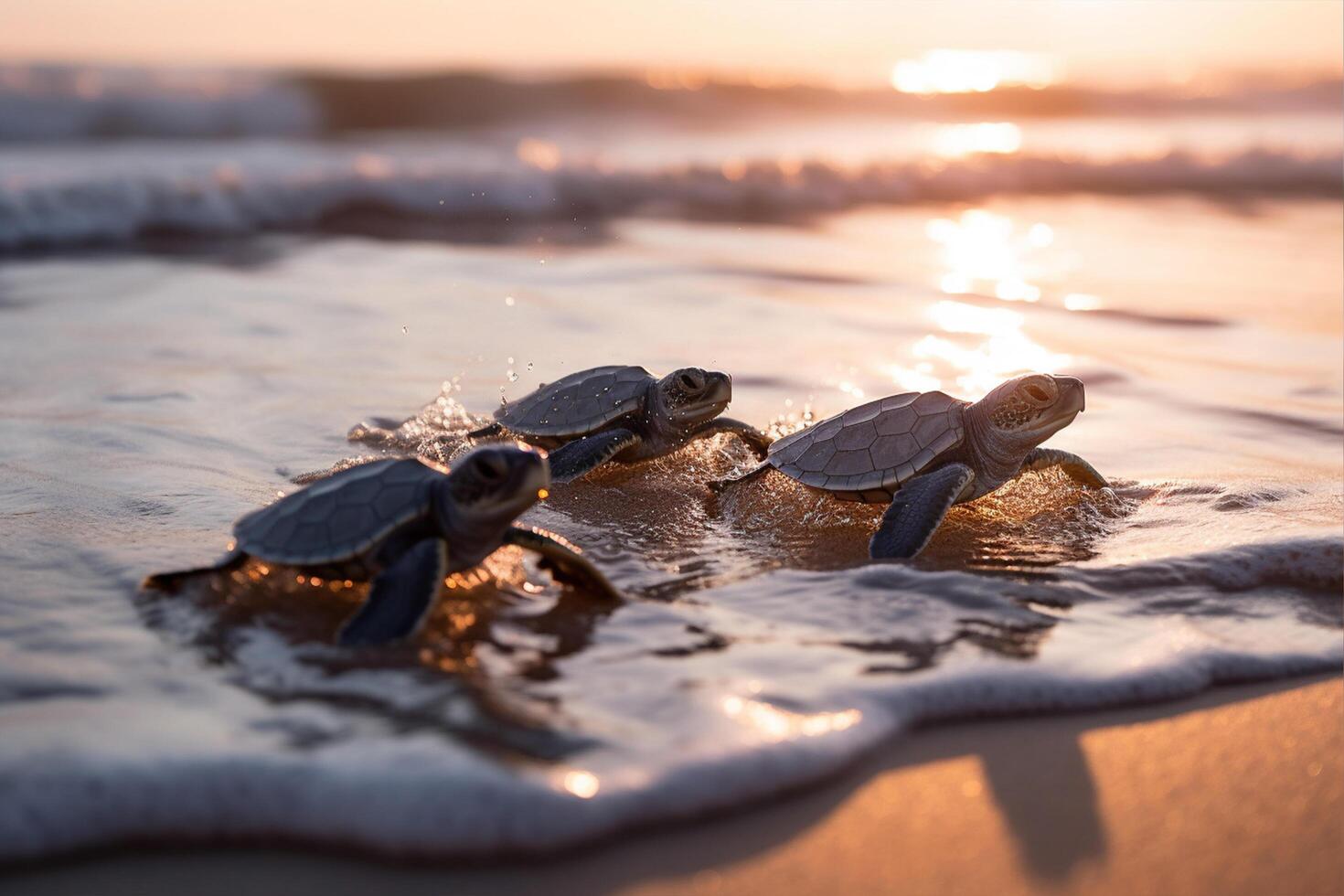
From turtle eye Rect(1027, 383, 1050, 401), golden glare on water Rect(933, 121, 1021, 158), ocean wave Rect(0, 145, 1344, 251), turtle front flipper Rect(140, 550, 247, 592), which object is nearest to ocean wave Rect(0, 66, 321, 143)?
ocean wave Rect(0, 145, 1344, 251)

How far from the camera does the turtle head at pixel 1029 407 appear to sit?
12.9ft

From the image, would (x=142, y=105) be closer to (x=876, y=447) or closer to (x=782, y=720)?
(x=876, y=447)

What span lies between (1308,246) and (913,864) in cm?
912

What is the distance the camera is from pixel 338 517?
10.1ft

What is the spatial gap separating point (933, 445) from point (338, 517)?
5.96ft

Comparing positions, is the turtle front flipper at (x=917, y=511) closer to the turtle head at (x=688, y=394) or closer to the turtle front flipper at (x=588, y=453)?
the turtle head at (x=688, y=394)

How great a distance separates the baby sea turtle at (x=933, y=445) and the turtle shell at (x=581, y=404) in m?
0.70

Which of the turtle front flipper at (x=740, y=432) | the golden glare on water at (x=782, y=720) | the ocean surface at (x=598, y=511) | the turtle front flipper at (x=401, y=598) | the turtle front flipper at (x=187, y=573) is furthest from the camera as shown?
the turtle front flipper at (x=740, y=432)

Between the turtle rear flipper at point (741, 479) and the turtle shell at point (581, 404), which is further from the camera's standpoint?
the turtle shell at point (581, 404)

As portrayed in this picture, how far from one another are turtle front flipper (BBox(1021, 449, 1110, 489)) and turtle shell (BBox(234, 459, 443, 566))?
202cm

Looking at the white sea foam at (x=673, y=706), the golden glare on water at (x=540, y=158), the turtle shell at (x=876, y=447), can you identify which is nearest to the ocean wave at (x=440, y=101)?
the golden glare on water at (x=540, y=158)

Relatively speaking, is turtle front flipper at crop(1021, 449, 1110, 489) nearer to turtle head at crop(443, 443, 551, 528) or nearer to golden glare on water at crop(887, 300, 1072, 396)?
golden glare on water at crop(887, 300, 1072, 396)

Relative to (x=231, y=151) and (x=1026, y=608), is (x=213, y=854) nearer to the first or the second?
(x=1026, y=608)

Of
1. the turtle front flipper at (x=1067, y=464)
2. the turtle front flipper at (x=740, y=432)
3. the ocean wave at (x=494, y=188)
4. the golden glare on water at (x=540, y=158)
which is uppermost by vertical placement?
the golden glare on water at (x=540, y=158)
